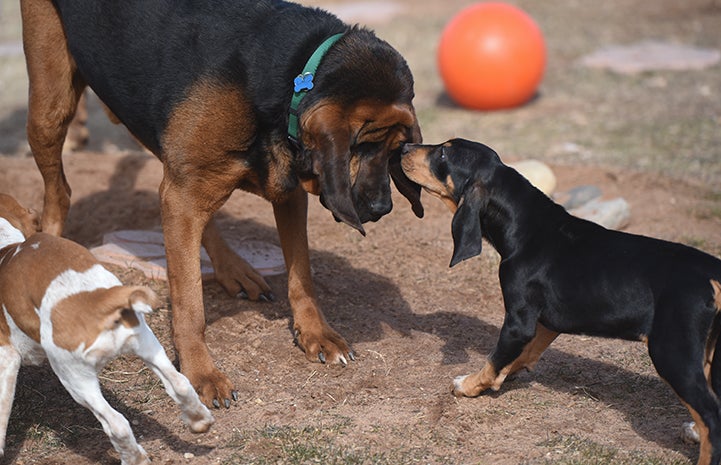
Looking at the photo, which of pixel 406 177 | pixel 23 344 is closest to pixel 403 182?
pixel 406 177

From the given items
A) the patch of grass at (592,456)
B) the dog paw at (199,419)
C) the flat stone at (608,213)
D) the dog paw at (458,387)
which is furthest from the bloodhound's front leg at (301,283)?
the flat stone at (608,213)

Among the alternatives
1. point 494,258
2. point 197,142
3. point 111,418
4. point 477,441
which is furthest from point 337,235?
point 111,418

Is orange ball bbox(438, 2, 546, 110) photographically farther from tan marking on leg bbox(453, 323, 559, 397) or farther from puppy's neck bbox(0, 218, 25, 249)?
puppy's neck bbox(0, 218, 25, 249)

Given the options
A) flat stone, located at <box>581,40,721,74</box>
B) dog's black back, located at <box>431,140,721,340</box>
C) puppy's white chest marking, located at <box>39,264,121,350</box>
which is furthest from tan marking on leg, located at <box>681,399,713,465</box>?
flat stone, located at <box>581,40,721,74</box>

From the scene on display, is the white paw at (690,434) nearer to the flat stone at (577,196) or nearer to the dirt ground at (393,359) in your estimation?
the dirt ground at (393,359)

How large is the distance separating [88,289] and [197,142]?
1.17 meters

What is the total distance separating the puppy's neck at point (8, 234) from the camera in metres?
4.83

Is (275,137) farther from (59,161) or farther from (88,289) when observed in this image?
(59,161)

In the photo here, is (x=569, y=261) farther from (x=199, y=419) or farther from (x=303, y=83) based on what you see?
(x=199, y=419)

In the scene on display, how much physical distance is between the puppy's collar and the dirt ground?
4.69 ft

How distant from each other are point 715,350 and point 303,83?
2.32 metres

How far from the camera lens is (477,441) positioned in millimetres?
4652

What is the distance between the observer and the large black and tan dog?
4676 millimetres

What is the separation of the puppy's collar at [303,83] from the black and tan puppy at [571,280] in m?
0.62
